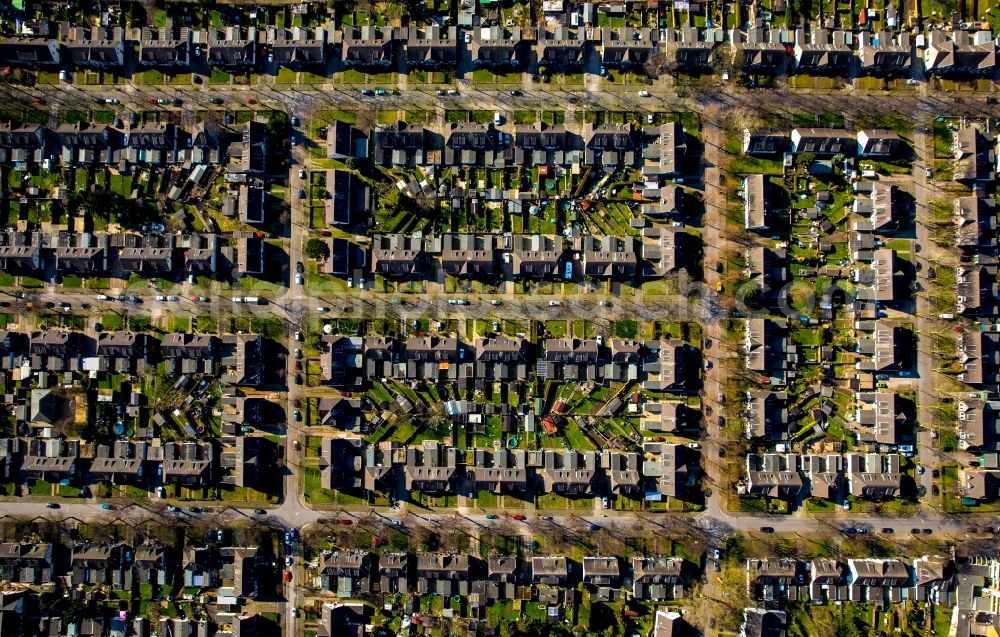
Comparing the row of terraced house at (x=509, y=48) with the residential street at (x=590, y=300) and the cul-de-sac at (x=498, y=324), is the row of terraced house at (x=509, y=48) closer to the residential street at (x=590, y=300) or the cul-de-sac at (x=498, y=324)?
the cul-de-sac at (x=498, y=324)

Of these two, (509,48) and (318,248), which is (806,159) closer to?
(509,48)

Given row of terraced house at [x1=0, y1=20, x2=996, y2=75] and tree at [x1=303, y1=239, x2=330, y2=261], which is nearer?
tree at [x1=303, y1=239, x2=330, y2=261]

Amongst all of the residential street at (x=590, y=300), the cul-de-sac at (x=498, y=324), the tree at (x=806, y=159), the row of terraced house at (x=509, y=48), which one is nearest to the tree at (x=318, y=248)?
the cul-de-sac at (x=498, y=324)

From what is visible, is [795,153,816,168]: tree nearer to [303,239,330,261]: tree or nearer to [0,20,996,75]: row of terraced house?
[0,20,996,75]: row of terraced house

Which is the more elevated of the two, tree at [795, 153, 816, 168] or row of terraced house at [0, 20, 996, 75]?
row of terraced house at [0, 20, 996, 75]

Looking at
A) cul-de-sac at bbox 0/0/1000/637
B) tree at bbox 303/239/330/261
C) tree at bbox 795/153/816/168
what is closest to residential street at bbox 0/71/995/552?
cul-de-sac at bbox 0/0/1000/637

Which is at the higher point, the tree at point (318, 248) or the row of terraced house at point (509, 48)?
the row of terraced house at point (509, 48)

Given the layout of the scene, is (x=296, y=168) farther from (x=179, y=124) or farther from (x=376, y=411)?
(x=376, y=411)

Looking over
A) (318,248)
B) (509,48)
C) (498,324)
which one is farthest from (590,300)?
(318,248)
